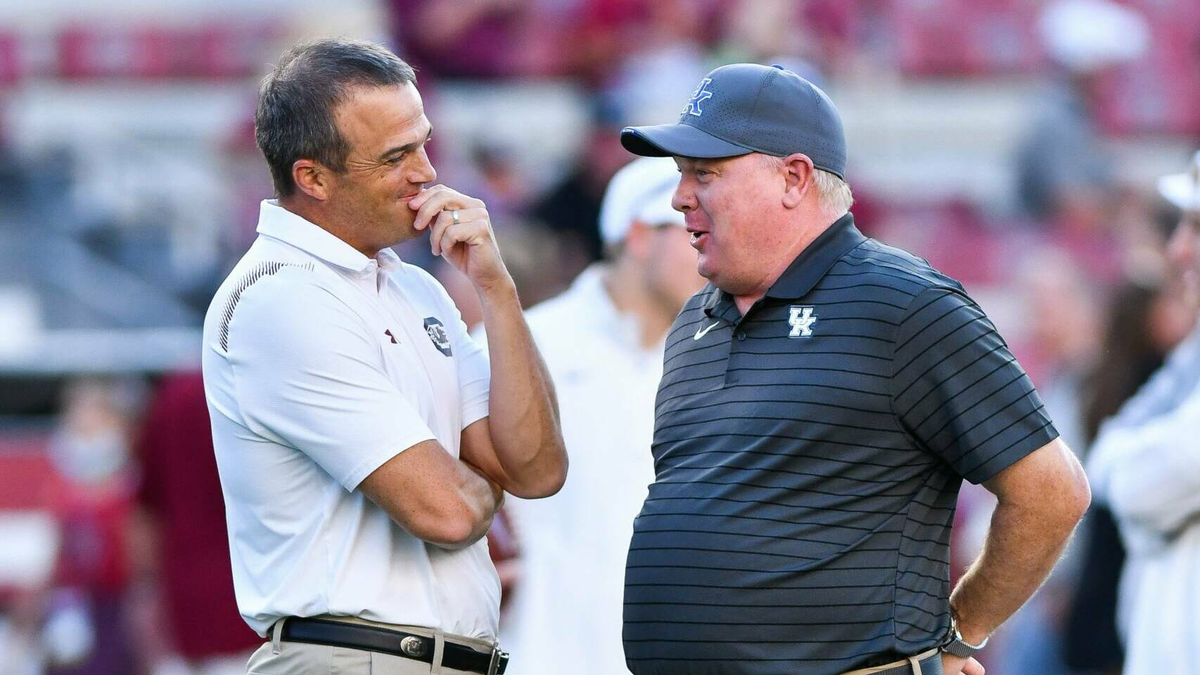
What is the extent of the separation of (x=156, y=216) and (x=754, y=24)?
14.4ft

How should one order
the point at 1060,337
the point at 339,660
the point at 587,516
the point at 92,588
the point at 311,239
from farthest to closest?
1. the point at 1060,337
2. the point at 92,588
3. the point at 587,516
4. the point at 311,239
5. the point at 339,660

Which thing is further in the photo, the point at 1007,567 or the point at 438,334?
the point at 438,334

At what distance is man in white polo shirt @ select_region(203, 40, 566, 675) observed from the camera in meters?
3.08

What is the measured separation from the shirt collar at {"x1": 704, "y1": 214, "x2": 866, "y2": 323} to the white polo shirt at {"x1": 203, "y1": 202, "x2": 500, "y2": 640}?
71 cm

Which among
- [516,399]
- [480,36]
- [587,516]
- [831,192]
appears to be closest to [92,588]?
[587,516]

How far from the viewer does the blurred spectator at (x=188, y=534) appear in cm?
584

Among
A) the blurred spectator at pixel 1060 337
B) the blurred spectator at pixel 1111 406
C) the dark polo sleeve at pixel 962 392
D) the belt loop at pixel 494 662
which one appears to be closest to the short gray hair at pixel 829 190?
the dark polo sleeve at pixel 962 392

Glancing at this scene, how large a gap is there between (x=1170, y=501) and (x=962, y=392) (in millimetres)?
1862

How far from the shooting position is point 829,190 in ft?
10.9

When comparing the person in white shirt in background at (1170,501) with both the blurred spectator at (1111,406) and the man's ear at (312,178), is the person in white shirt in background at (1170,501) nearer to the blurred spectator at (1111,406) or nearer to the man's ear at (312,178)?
the blurred spectator at (1111,406)

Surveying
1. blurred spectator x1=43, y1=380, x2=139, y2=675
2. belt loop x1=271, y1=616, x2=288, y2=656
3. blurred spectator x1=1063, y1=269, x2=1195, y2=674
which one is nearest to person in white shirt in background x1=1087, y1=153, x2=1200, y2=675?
blurred spectator x1=1063, y1=269, x2=1195, y2=674

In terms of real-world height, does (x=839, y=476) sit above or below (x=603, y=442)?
below

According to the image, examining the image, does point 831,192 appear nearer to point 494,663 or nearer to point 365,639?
point 494,663

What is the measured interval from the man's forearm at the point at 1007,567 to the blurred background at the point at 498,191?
57.7 inches
